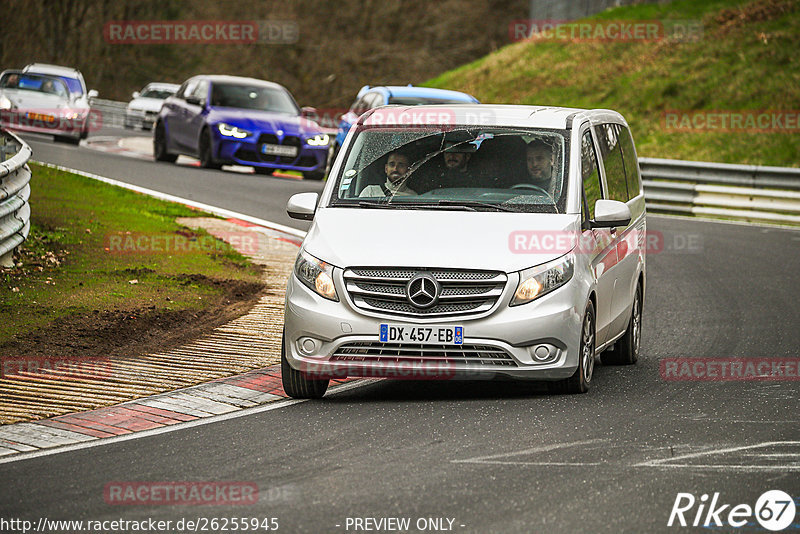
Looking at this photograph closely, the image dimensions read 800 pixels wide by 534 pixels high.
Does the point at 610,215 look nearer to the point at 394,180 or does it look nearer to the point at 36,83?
the point at 394,180

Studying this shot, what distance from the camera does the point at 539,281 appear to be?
28.3 feet

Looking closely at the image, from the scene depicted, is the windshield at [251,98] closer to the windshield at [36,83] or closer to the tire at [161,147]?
the tire at [161,147]

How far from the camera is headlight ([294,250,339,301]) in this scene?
875 centimetres

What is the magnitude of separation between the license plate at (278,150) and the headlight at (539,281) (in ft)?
57.1

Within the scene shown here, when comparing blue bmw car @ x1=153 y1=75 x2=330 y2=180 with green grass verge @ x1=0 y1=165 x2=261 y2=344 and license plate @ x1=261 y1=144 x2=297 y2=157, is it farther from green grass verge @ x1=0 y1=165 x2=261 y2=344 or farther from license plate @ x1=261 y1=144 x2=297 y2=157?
green grass verge @ x1=0 y1=165 x2=261 y2=344

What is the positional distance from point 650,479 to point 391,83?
61.6m

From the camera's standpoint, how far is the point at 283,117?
2616 cm

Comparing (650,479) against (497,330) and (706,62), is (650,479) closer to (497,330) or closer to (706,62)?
(497,330)

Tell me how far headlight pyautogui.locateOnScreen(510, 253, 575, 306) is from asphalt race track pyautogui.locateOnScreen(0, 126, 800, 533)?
70 centimetres


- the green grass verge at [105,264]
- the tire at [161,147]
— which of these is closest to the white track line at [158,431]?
the green grass verge at [105,264]

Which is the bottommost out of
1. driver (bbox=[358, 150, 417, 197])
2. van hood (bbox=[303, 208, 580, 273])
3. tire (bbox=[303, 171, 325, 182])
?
tire (bbox=[303, 171, 325, 182])

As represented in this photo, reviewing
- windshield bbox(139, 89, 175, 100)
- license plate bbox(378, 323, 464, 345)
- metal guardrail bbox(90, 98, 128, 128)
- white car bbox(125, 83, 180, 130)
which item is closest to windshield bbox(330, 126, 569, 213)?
license plate bbox(378, 323, 464, 345)

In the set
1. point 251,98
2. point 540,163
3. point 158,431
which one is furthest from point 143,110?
point 158,431

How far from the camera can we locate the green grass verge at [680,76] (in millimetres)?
34344
